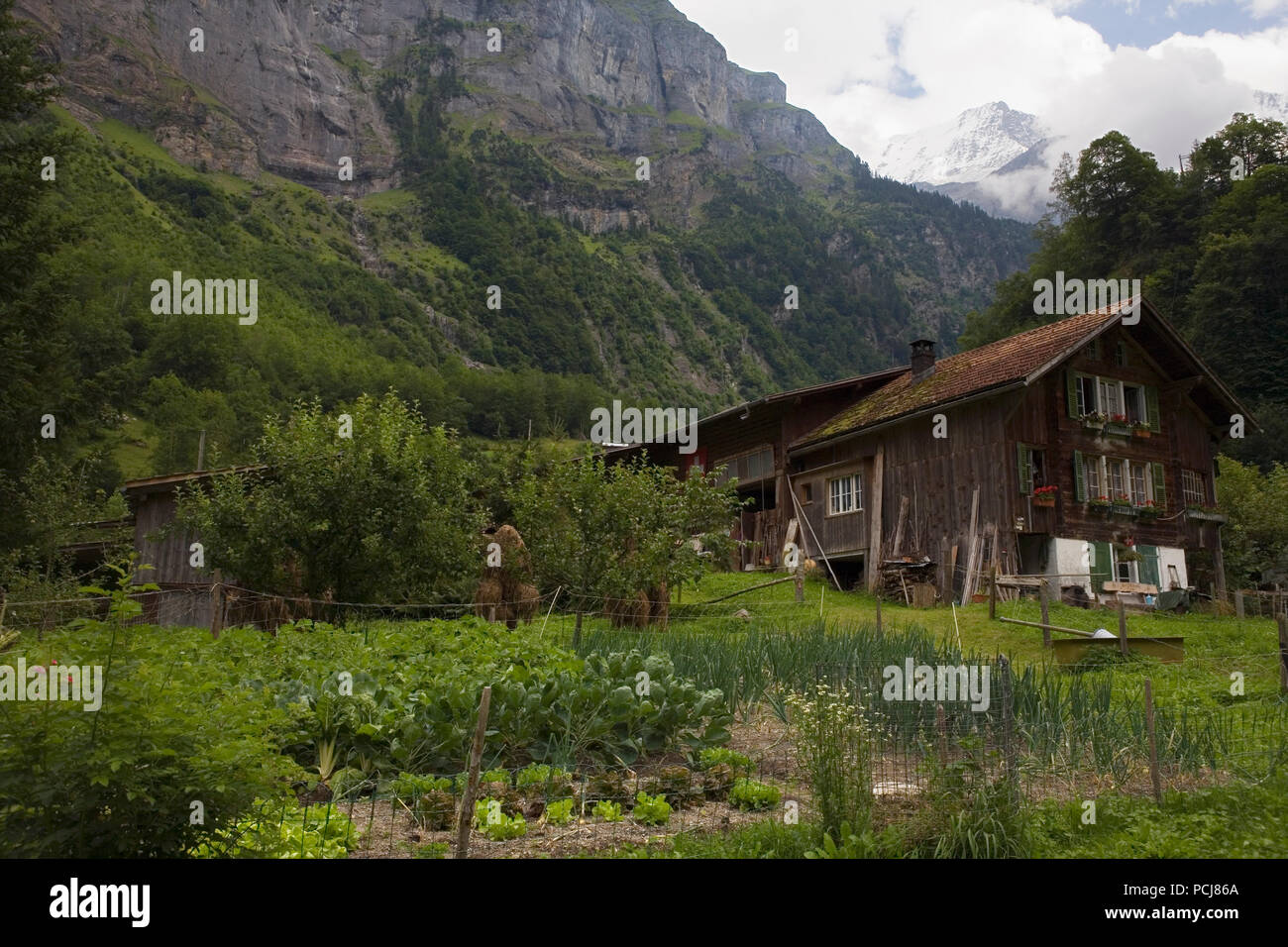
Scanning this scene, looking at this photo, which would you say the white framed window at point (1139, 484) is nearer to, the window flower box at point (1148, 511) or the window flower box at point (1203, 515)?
the window flower box at point (1148, 511)

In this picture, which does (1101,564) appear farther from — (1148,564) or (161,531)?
(161,531)

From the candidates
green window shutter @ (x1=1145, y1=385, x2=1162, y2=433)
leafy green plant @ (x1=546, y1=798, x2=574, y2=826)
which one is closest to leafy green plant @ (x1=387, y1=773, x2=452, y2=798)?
leafy green plant @ (x1=546, y1=798, x2=574, y2=826)

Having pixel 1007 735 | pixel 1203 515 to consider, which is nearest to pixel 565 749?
pixel 1007 735

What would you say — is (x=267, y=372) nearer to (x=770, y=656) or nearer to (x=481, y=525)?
(x=481, y=525)

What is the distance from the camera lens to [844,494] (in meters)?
30.5

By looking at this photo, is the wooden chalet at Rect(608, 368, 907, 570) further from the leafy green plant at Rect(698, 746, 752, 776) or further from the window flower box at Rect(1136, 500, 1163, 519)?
the leafy green plant at Rect(698, 746, 752, 776)

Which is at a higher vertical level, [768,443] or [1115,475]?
[768,443]

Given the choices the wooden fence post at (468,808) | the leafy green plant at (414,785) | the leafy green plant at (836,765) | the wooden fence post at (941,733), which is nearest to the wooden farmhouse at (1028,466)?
the wooden fence post at (941,733)

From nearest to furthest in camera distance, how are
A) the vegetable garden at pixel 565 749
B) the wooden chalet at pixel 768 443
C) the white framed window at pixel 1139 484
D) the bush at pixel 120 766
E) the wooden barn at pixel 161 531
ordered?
the bush at pixel 120 766
the vegetable garden at pixel 565 749
the white framed window at pixel 1139 484
the wooden barn at pixel 161 531
the wooden chalet at pixel 768 443

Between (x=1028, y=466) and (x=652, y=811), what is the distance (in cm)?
2031

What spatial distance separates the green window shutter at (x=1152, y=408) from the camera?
28.5 metres

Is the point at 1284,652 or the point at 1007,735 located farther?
the point at 1284,652

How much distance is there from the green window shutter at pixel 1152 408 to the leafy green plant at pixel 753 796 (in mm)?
23902
